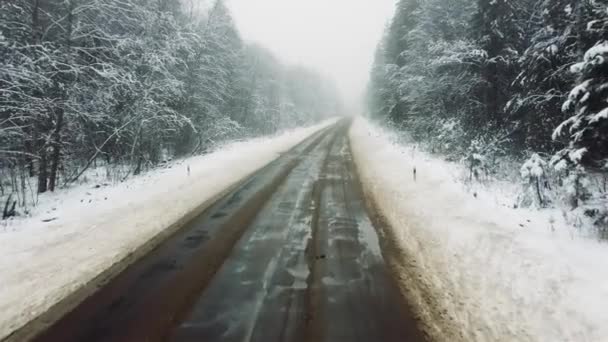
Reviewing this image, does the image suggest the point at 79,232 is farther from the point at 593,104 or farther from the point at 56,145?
the point at 593,104

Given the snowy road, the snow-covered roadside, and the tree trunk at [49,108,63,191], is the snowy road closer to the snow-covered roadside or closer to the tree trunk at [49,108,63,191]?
the snow-covered roadside

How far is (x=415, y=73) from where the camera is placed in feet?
59.7

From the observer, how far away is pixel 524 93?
391 inches

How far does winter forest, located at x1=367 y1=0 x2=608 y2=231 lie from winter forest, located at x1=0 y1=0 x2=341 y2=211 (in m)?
11.2

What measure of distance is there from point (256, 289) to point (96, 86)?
10.3 metres

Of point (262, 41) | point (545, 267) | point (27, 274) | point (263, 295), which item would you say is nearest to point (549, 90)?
point (545, 267)

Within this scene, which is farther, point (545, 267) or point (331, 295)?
point (545, 267)

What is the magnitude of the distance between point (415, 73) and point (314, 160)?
27.7ft

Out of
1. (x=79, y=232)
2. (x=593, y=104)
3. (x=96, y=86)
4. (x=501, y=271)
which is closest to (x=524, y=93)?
(x=593, y=104)

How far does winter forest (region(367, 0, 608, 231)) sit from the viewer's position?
491 cm

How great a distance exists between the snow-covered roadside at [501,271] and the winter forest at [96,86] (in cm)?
882

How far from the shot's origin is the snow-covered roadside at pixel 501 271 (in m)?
3.21

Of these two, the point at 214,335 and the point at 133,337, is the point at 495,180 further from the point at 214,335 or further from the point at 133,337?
the point at 133,337

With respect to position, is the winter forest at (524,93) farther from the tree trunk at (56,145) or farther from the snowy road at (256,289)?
the tree trunk at (56,145)
